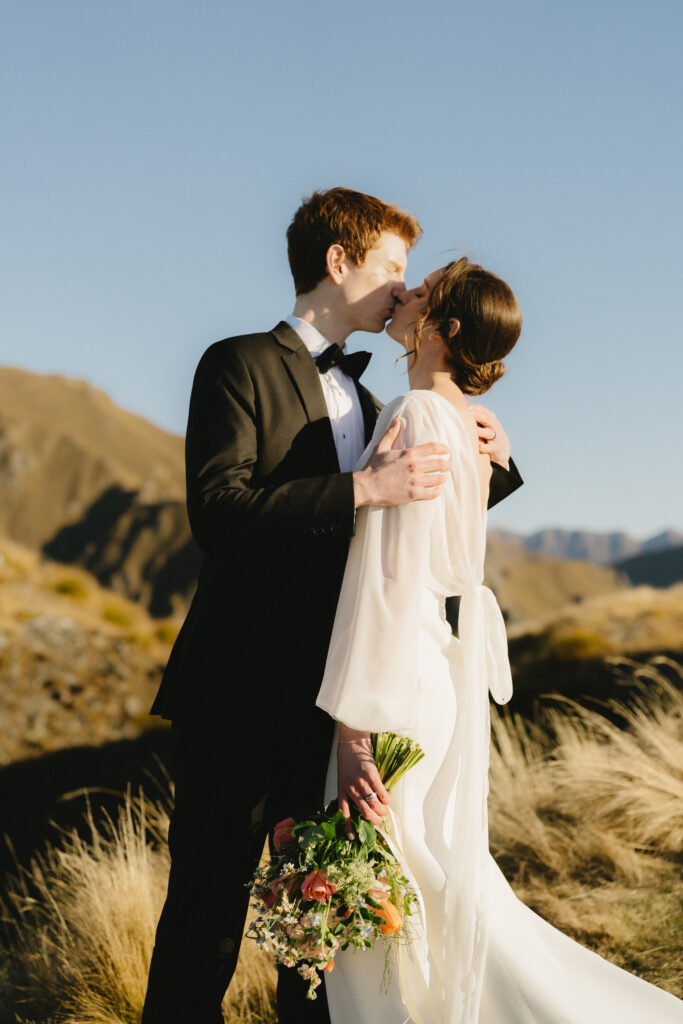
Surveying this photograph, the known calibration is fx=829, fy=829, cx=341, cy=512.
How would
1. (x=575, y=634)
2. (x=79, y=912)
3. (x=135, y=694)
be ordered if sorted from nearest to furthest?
(x=79, y=912) < (x=135, y=694) < (x=575, y=634)

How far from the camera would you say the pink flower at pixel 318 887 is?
1.85 meters

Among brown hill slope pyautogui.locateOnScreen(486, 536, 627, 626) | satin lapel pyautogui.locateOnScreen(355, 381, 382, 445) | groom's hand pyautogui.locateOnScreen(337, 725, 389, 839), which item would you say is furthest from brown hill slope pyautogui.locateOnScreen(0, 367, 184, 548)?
groom's hand pyautogui.locateOnScreen(337, 725, 389, 839)

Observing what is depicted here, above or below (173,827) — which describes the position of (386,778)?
above

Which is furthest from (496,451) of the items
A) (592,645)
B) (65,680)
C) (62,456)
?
(62,456)

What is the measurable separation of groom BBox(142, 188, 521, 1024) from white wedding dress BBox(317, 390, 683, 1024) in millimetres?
129

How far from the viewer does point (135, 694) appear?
11.4 meters

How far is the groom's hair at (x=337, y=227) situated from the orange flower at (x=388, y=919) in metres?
1.82

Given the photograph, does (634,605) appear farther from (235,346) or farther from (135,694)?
(235,346)

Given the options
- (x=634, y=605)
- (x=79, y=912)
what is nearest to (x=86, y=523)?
(x=634, y=605)

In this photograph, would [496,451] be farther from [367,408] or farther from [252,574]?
[252,574]

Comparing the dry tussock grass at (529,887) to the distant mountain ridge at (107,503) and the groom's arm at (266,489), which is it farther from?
the distant mountain ridge at (107,503)

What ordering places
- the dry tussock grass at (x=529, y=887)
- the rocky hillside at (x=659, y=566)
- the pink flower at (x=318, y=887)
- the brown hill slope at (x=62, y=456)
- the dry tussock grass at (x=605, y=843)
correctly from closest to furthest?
the pink flower at (x=318, y=887) < the dry tussock grass at (x=529, y=887) < the dry tussock grass at (x=605, y=843) < the brown hill slope at (x=62, y=456) < the rocky hillside at (x=659, y=566)

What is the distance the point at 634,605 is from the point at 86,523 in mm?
115632

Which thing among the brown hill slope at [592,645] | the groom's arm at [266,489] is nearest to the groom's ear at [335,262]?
the groom's arm at [266,489]
